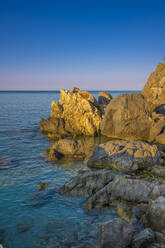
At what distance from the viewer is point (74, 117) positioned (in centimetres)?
3894

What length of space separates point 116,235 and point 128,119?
2648cm

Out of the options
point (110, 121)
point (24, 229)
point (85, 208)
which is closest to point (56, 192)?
point (85, 208)

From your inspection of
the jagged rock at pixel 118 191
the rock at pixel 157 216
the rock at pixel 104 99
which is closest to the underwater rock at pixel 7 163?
the jagged rock at pixel 118 191

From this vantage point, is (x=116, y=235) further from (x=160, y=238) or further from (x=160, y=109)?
(x=160, y=109)

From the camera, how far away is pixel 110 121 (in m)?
34.9

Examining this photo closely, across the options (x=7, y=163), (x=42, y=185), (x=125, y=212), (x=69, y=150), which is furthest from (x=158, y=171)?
(x=7, y=163)

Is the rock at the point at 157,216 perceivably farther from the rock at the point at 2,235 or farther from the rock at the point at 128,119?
the rock at the point at 128,119

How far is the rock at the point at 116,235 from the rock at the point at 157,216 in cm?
164

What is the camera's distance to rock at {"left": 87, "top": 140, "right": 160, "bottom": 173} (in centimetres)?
1897

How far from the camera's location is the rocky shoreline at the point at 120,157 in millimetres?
9436

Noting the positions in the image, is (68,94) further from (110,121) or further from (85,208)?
(85,208)

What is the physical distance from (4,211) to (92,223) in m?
5.85

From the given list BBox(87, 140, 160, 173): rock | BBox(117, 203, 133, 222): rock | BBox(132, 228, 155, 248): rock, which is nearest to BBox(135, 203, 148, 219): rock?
BBox(117, 203, 133, 222): rock

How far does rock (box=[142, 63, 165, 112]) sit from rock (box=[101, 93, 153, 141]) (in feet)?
53.3
